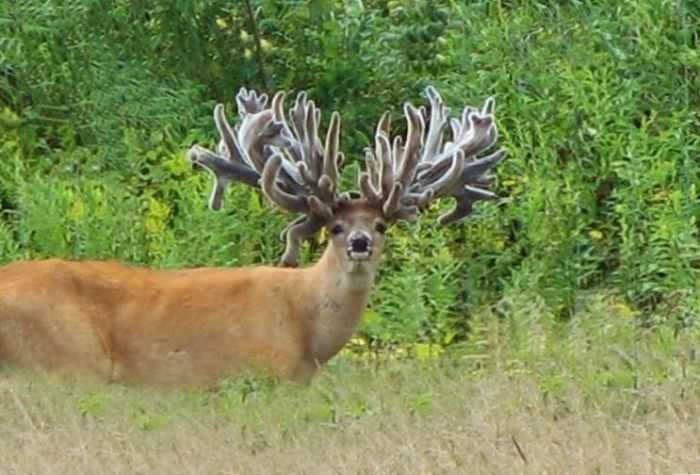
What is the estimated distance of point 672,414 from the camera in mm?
8312

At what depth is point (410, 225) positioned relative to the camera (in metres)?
12.5

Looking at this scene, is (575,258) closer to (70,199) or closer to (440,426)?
(70,199)

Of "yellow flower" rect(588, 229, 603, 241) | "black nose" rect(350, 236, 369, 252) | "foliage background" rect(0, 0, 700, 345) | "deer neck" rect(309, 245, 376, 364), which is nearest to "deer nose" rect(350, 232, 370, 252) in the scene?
"black nose" rect(350, 236, 369, 252)

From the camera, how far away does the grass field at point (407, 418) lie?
784 centimetres

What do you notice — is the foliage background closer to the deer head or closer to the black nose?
the deer head

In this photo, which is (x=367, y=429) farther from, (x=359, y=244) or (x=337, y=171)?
(x=337, y=171)

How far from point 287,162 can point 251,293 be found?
0.64 meters

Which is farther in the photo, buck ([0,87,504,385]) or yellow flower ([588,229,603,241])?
yellow flower ([588,229,603,241])

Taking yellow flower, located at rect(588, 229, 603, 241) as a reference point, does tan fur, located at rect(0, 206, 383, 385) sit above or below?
below

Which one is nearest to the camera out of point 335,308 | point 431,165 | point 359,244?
point 359,244

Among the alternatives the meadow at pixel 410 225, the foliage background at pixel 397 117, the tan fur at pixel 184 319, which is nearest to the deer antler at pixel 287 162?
the tan fur at pixel 184 319

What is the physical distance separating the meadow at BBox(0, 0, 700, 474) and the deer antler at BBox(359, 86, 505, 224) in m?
0.69

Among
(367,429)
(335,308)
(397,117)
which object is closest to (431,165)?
(335,308)

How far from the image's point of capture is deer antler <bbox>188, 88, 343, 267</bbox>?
10578 millimetres
